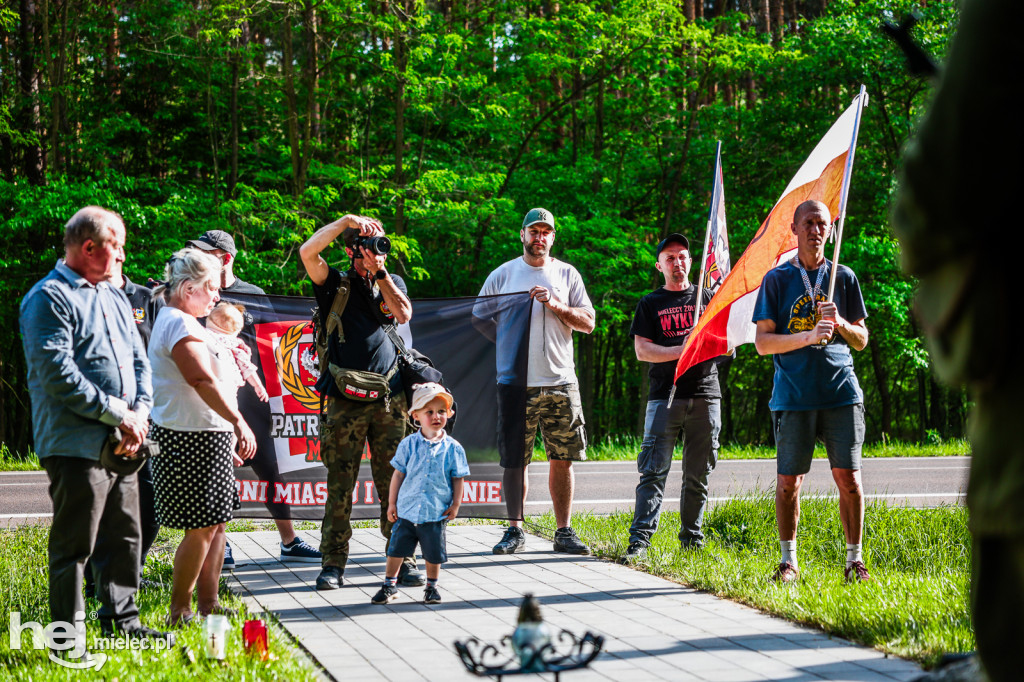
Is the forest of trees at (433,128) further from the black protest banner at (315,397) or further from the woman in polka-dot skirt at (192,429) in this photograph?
the woman in polka-dot skirt at (192,429)

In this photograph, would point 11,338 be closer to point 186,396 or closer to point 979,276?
point 186,396

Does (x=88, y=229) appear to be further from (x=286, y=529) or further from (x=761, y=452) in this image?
(x=761, y=452)

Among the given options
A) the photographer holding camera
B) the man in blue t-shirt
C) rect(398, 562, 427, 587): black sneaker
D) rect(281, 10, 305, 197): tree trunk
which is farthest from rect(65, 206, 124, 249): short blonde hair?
rect(281, 10, 305, 197): tree trunk

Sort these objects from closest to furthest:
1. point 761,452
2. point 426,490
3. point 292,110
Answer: point 426,490
point 761,452
point 292,110

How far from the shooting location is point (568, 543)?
7461 mm

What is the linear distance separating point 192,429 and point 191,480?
0.87 ft

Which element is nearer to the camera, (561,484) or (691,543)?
(691,543)

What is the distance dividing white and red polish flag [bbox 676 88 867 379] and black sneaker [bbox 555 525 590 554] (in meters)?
1.62

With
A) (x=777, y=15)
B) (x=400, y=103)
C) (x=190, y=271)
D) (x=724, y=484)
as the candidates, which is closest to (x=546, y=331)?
(x=190, y=271)

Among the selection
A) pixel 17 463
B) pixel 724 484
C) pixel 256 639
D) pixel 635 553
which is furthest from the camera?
pixel 17 463

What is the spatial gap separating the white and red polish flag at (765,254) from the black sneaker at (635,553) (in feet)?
4.35

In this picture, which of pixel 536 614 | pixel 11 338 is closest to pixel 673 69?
pixel 11 338

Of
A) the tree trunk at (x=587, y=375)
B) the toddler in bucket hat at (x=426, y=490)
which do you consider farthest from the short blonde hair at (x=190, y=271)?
the tree trunk at (x=587, y=375)

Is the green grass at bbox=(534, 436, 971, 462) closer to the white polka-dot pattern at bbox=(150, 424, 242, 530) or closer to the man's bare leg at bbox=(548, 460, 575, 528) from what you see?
the man's bare leg at bbox=(548, 460, 575, 528)
